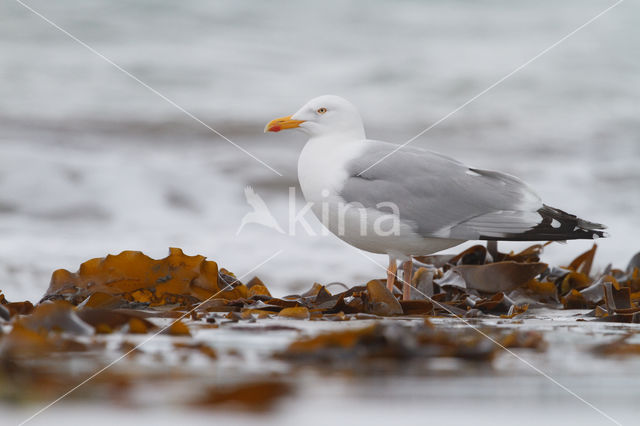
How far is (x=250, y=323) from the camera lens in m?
2.77

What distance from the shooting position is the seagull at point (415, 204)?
12.5 ft

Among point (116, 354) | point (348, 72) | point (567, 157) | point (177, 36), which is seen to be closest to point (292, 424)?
point (116, 354)

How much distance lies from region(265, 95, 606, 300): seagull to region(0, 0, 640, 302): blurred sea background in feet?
4.73

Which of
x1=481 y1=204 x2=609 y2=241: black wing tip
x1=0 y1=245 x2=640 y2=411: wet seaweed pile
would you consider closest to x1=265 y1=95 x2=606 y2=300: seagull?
x1=481 y1=204 x2=609 y2=241: black wing tip

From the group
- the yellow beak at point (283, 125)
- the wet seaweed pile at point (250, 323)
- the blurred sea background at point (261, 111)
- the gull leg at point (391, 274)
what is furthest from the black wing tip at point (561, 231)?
the blurred sea background at point (261, 111)

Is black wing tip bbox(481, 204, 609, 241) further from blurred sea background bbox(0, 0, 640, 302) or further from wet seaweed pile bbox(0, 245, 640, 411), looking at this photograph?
blurred sea background bbox(0, 0, 640, 302)

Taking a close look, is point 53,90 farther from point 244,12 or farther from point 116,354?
point 116,354

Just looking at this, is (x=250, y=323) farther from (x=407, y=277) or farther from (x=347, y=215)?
(x=407, y=277)

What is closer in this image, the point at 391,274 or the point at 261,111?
the point at 391,274

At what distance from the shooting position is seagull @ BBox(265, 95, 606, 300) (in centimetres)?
381

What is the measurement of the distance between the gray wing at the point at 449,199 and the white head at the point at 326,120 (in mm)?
353

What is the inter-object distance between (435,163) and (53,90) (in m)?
5.88

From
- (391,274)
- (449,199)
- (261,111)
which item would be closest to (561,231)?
(449,199)

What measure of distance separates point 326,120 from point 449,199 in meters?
0.85
